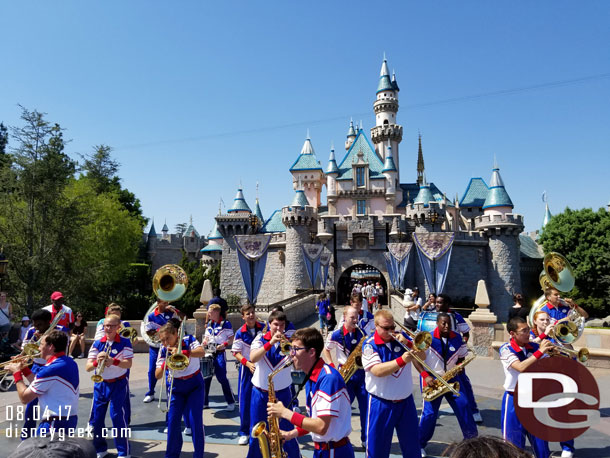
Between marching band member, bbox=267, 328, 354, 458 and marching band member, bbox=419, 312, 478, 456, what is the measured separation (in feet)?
7.82

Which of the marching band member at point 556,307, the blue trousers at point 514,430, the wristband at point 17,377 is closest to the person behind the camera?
the wristband at point 17,377

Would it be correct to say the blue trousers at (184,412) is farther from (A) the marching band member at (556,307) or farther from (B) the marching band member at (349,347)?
(A) the marching band member at (556,307)

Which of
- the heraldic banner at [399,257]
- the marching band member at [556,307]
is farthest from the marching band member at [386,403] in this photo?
the heraldic banner at [399,257]

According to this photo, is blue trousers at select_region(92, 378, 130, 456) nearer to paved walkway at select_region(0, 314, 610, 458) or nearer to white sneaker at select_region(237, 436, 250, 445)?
paved walkway at select_region(0, 314, 610, 458)

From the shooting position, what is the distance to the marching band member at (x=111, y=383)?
16.7ft

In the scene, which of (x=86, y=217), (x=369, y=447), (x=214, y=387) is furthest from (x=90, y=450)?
(x=86, y=217)

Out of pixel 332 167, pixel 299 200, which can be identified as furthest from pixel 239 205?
pixel 332 167

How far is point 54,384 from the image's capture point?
3977 mm

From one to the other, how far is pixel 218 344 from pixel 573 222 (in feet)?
116

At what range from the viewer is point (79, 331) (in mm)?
11164

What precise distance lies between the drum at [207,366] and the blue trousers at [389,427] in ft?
11.0

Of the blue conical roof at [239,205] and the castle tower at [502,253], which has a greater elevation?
the blue conical roof at [239,205]

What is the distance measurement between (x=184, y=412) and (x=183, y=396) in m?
0.25

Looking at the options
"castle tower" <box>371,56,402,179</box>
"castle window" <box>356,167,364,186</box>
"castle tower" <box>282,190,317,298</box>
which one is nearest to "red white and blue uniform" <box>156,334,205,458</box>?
"castle tower" <box>282,190,317,298</box>
